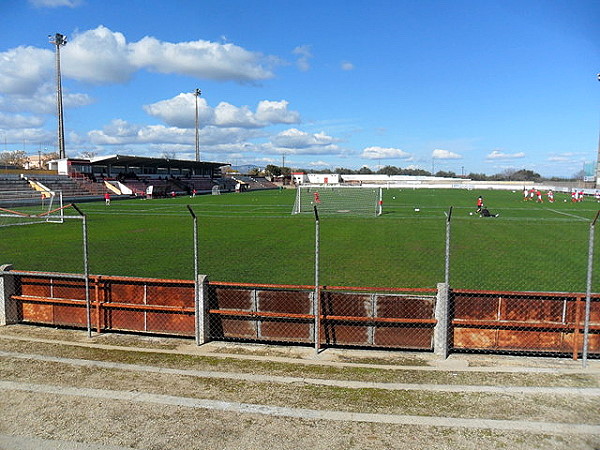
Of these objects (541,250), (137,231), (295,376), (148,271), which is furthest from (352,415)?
(137,231)

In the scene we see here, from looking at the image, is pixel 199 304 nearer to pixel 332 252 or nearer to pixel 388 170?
pixel 332 252

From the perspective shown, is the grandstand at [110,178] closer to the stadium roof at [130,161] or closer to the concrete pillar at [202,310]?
the stadium roof at [130,161]

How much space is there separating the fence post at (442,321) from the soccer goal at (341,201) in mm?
26962

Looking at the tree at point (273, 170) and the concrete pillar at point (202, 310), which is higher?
the tree at point (273, 170)

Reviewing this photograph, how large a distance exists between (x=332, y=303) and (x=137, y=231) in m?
17.0

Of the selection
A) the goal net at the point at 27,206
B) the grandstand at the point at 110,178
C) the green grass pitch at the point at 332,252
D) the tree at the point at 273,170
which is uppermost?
the tree at the point at 273,170

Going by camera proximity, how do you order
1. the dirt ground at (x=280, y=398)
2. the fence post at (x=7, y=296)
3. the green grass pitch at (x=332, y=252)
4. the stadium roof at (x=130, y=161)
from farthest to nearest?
the stadium roof at (x=130, y=161) → the green grass pitch at (x=332, y=252) → the fence post at (x=7, y=296) → the dirt ground at (x=280, y=398)

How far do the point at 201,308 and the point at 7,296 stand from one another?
3.63 m

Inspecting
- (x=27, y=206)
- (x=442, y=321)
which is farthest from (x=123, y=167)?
(x=442, y=321)

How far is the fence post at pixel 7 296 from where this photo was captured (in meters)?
7.89

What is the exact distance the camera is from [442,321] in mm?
6660

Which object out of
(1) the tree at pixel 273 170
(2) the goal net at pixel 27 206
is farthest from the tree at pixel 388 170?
(2) the goal net at pixel 27 206

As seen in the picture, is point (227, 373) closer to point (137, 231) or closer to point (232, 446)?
point (232, 446)

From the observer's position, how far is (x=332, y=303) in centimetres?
701
